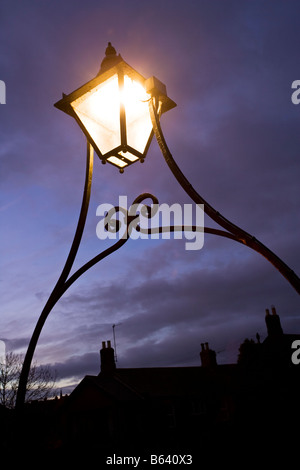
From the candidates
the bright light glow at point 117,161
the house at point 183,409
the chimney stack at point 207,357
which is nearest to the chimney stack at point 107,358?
the house at point 183,409

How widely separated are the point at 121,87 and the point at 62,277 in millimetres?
1449

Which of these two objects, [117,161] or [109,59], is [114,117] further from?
[109,59]

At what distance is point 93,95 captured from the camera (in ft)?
9.71

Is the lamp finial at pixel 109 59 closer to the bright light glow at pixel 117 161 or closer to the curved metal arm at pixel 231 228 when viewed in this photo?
the curved metal arm at pixel 231 228

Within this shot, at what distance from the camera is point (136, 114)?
2.96 metres

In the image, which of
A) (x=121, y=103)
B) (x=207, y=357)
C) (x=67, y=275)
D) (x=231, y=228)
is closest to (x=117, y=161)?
(x=121, y=103)

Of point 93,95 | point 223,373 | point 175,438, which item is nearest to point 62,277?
point 93,95

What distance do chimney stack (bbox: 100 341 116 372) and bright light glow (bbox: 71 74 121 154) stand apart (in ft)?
96.0

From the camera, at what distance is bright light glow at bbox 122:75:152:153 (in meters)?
2.89

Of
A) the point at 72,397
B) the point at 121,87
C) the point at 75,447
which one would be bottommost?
the point at 75,447

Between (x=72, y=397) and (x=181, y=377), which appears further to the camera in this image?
(x=181, y=377)

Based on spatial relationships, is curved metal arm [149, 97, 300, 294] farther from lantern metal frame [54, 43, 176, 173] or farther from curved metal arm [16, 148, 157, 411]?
curved metal arm [16, 148, 157, 411]

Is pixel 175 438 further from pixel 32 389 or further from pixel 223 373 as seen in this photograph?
pixel 32 389
